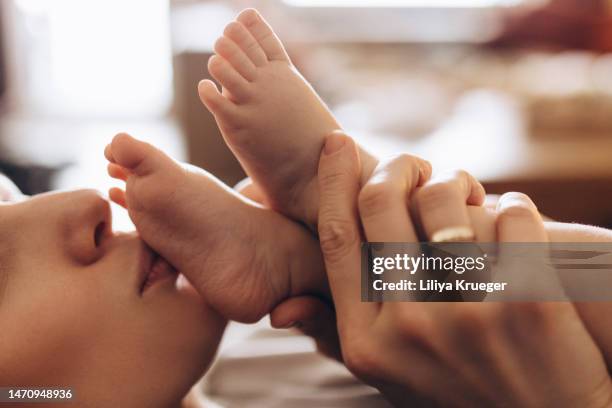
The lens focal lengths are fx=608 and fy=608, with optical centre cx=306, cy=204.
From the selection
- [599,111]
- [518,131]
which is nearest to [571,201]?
[518,131]

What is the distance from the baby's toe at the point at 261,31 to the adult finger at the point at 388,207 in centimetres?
24

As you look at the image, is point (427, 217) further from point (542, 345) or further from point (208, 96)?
point (208, 96)

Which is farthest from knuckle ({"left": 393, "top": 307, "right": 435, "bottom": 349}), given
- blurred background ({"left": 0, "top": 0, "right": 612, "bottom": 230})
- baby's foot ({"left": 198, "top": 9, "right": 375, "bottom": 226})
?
blurred background ({"left": 0, "top": 0, "right": 612, "bottom": 230})

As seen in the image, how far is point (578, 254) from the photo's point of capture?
502 mm

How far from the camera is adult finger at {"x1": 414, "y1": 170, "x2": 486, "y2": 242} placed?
48 cm

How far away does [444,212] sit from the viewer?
0.48 metres

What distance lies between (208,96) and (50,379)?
32cm

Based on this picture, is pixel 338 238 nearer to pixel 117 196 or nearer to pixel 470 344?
pixel 470 344

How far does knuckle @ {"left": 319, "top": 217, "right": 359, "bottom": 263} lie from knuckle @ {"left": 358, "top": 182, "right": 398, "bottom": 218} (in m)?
0.03

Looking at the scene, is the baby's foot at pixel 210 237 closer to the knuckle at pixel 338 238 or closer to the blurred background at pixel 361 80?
the knuckle at pixel 338 238

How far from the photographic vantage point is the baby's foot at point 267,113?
25.7 inches

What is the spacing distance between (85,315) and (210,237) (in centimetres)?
14

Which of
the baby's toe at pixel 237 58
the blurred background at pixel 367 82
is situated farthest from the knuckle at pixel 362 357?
the blurred background at pixel 367 82

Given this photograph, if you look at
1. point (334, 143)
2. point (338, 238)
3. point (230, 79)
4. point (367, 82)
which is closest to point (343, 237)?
point (338, 238)
